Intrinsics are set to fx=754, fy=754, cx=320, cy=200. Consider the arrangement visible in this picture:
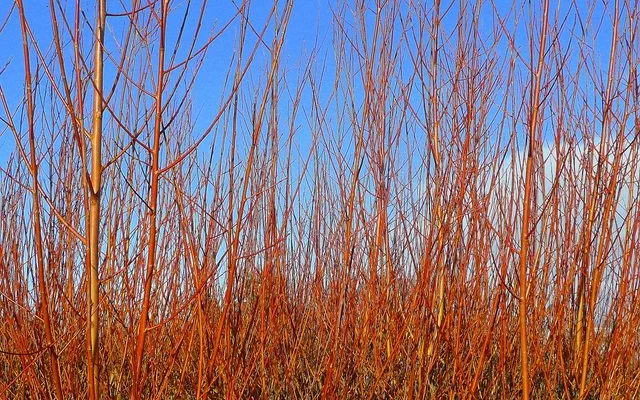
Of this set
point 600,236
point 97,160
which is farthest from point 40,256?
point 600,236

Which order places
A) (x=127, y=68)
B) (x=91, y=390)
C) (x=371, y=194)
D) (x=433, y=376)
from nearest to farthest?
(x=91, y=390) → (x=127, y=68) → (x=371, y=194) → (x=433, y=376)

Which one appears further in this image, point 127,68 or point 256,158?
point 256,158

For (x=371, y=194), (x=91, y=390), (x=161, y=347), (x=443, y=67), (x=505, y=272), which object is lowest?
(x=91, y=390)

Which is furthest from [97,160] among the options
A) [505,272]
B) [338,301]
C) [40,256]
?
[505,272]

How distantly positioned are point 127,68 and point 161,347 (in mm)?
883

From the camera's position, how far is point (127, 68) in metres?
2.30

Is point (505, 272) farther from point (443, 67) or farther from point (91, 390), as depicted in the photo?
point (91, 390)

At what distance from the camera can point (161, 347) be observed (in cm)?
241

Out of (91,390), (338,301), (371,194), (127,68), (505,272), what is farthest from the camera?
(371,194)

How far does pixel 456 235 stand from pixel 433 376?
743 mm

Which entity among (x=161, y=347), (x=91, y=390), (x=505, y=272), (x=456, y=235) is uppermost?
(x=456, y=235)

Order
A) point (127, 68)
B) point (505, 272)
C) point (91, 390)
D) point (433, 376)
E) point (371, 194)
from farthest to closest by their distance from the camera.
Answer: point (433, 376), point (371, 194), point (127, 68), point (505, 272), point (91, 390)

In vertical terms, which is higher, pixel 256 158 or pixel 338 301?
pixel 256 158

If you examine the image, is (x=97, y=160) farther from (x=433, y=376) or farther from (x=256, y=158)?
(x=433, y=376)
